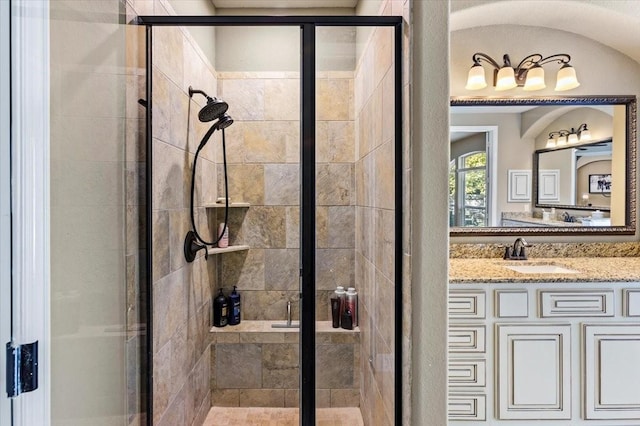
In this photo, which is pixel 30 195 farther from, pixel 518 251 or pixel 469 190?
pixel 518 251

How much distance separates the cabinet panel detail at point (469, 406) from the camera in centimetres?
198

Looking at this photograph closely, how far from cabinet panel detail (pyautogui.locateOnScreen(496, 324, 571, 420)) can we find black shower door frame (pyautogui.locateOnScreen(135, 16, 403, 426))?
33.8 inches

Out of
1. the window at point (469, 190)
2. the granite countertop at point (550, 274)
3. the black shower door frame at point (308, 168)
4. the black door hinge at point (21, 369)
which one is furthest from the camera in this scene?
the window at point (469, 190)

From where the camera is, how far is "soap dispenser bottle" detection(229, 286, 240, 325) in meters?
2.39

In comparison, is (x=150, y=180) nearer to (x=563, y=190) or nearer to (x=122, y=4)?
(x=122, y=4)

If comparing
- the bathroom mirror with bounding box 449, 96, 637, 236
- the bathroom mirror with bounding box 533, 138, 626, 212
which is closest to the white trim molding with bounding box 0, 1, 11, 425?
the bathroom mirror with bounding box 449, 96, 637, 236

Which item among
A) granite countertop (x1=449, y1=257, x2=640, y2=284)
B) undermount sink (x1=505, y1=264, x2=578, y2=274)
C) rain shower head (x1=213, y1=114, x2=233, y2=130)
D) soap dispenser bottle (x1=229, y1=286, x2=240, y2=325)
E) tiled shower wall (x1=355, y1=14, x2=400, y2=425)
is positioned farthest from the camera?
soap dispenser bottle (x1=229, y1=286, x2=240, y2=325)

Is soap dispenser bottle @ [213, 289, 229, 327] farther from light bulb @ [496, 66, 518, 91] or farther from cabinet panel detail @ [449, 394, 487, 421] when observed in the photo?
light bulb @ [496, 66, 518, 91]

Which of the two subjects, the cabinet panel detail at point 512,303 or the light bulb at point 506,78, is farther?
the light bulb at point 506,78

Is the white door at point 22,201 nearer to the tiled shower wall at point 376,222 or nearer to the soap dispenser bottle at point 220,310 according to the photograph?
the tiled shower wall at point 376,222

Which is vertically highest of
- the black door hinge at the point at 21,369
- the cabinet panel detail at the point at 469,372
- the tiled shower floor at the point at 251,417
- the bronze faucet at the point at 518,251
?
the bronze faucet at the point at 518,251

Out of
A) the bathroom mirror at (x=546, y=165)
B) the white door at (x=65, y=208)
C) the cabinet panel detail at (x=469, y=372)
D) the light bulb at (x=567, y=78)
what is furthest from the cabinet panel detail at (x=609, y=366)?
the white door at (x=65, y=208)

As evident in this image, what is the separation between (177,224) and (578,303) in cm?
221

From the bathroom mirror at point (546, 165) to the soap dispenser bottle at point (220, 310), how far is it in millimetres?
1676
